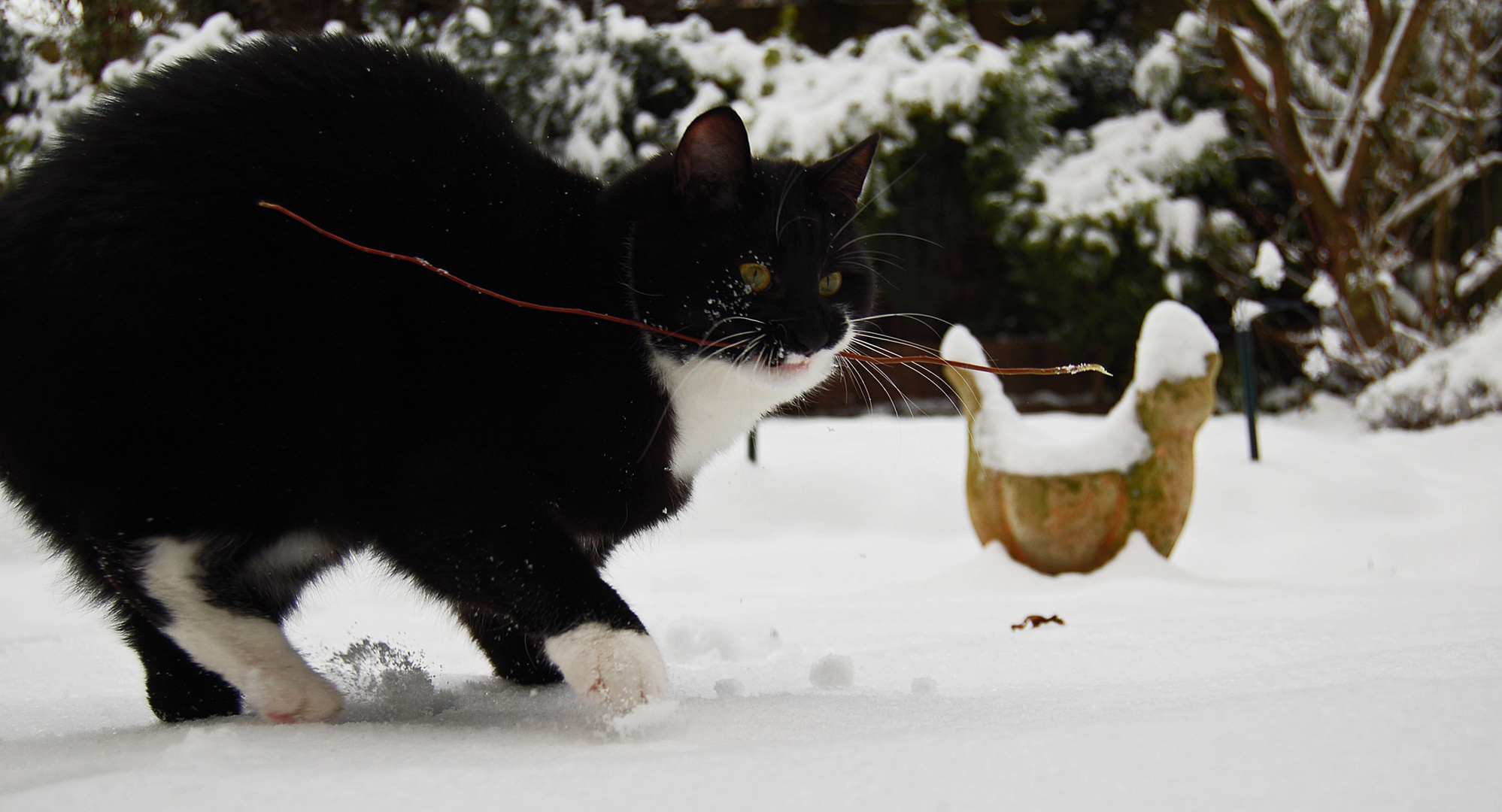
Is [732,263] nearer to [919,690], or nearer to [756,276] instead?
[756,276]

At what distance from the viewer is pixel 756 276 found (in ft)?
4.15

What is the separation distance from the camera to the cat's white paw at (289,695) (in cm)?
116

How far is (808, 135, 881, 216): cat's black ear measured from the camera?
142 cm

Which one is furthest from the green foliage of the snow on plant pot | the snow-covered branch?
the snow-covered branch

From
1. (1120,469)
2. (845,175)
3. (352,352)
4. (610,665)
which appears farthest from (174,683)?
(1120,469)

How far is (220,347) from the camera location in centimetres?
109

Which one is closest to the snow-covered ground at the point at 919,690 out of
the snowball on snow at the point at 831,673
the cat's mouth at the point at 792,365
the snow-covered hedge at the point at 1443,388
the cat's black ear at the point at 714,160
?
the snowball on snow at the point at 831,673

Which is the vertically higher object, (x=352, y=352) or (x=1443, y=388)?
(x=352, y=352)

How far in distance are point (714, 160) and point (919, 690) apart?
2.53ft

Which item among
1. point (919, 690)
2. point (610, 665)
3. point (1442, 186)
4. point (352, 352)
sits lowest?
point (919, 690)

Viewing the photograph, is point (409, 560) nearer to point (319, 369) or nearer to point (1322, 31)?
point (319, 369)

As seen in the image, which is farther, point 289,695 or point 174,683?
point 174,683

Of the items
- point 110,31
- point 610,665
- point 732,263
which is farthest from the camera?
point 110,31

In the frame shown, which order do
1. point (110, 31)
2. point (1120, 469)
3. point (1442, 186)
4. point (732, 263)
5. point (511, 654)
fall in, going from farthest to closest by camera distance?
1. point (1442, 186)
2. point (110, 31)
3. point (1120, 469)
4. point (511, 654)
5. point (732, 263)
